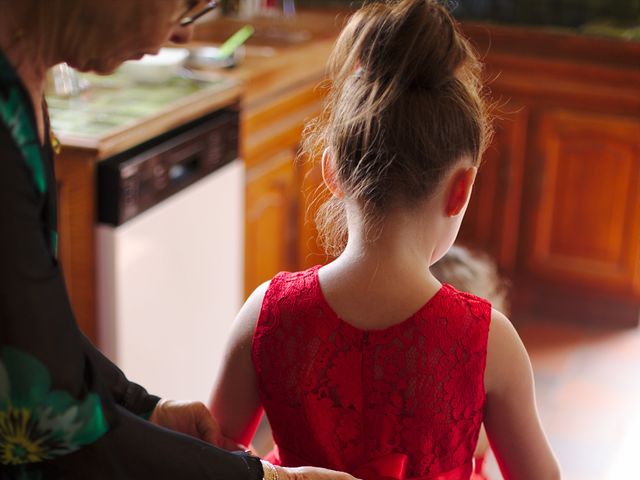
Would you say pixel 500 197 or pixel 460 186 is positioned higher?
pixel 460 186

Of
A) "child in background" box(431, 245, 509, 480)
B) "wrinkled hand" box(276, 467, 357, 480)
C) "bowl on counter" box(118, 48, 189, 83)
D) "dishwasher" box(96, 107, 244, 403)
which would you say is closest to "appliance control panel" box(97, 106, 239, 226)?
"dishwasher" box(96, 107, 244, 403)

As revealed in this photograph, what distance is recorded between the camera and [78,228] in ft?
7.30

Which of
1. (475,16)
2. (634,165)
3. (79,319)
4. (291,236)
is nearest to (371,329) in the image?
(79,319)

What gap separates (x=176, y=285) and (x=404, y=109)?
1503mm

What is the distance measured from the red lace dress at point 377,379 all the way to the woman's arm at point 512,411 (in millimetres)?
17

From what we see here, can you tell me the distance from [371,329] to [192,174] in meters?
1.46

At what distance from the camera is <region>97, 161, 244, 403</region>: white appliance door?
2291 millimetres

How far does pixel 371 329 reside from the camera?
1.16 metres

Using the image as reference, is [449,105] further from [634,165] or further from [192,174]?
[634,165]

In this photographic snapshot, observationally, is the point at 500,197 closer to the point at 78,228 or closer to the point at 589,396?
the point at 589,396

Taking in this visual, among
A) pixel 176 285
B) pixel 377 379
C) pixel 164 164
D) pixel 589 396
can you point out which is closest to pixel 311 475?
pixel 377 379

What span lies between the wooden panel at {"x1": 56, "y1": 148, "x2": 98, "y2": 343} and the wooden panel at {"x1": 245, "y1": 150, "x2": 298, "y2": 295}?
2.61ft

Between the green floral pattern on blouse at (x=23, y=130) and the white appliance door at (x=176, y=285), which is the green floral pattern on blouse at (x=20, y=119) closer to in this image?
the green floral pattern on blouse at (x=23, y=130)

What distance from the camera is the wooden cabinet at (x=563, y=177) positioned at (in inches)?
144
